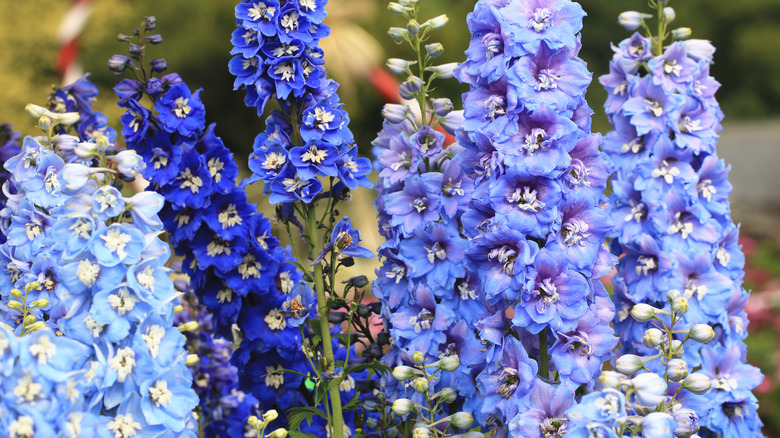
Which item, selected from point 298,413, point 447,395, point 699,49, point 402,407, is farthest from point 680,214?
point 298,413

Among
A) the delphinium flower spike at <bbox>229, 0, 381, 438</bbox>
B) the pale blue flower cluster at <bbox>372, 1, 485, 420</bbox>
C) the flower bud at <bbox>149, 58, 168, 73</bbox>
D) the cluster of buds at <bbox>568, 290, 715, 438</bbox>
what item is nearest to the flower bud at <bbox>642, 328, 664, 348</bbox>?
the cluster of buds at <bbox>568, 290, 715, 438</bbox>

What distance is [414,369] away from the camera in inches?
62.7

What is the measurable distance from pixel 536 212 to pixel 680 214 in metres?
0.68

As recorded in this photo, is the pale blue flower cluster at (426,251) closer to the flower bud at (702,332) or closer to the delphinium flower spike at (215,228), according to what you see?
the delphinium flower spike at (215,228)

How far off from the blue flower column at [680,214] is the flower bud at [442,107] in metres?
0.48

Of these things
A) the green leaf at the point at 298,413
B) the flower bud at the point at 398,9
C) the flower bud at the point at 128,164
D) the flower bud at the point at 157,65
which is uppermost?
the flower bud at the point at 398,9

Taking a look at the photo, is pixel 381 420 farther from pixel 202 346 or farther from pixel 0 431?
pixel 0 431

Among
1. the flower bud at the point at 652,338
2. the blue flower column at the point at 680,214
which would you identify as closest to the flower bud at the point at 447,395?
the flower bud at the point at 652,338

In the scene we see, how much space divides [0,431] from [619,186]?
145cm

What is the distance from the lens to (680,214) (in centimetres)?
197

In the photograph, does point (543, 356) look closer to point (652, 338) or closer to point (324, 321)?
point (652, 338)

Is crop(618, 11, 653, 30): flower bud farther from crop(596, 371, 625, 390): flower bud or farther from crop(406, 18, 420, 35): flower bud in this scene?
crop(596, 371, 625, 390): flower bud

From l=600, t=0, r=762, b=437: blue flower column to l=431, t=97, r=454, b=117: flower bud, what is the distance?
1.58ft

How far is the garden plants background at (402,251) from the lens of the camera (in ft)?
4.41
